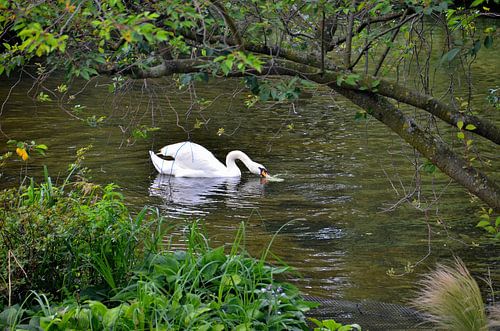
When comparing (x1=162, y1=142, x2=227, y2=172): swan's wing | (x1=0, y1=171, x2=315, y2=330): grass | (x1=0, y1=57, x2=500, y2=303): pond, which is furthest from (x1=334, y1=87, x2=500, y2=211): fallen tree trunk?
(x1=162, y1=142, x2=227, y2=172): swan's wing

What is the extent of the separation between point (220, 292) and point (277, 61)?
1.56m

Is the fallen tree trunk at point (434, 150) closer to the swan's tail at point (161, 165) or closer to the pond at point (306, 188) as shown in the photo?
the pond at point (306, 188)

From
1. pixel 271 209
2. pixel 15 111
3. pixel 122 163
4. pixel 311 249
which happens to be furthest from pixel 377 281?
pixel 15 111

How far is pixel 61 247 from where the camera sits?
563cm

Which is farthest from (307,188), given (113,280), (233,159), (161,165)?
(113,280)

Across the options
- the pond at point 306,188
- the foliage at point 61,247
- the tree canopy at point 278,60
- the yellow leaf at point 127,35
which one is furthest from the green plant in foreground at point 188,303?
A: the yellow leaf at point 127,35

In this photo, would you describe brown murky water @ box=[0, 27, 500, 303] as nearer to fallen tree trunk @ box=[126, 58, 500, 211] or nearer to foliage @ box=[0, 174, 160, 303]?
fallen tree trunk @ box=[126, 58, 500, 211]

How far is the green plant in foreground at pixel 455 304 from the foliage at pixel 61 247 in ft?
6.72

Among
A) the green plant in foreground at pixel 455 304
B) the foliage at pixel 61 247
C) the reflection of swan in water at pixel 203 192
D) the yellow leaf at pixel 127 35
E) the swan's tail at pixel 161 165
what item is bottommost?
the reflection of swan in water at pixel 203 192

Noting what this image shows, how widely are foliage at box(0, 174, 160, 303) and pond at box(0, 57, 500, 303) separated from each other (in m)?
0.86

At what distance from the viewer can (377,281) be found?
8164 millimetres

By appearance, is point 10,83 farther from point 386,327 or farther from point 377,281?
point 386,327

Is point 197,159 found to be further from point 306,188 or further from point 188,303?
point 188,303

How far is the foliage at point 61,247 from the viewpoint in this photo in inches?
216
